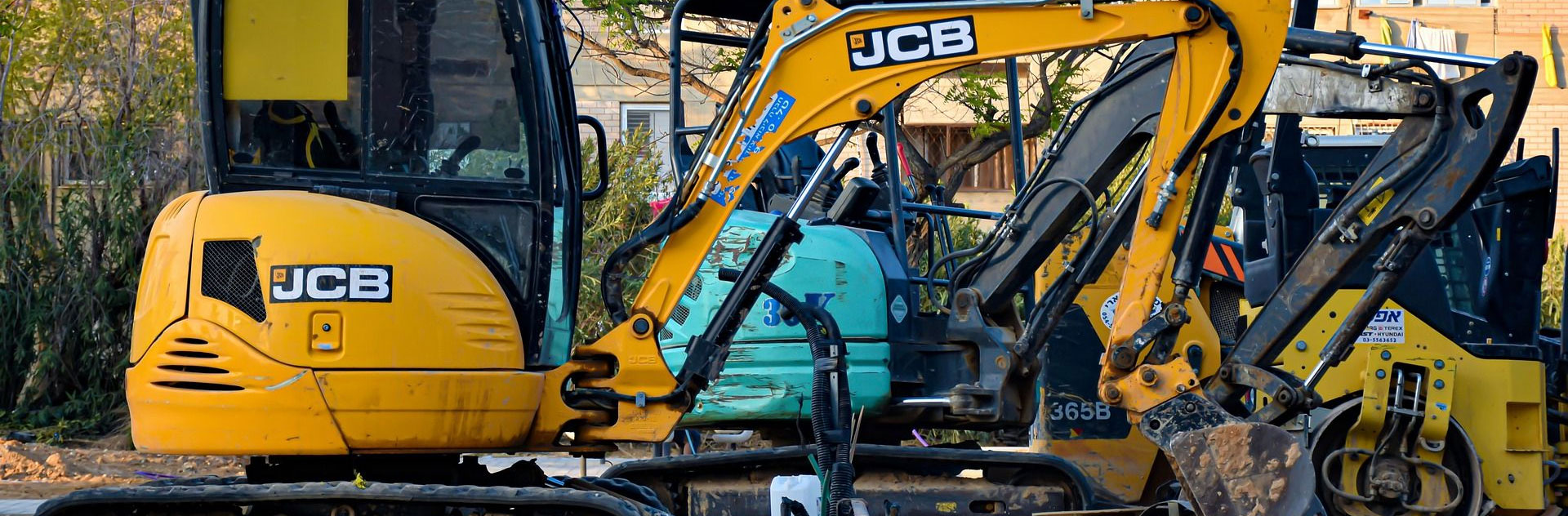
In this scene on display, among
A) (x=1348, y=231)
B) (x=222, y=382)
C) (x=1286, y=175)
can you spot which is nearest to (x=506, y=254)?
(x=222, y=382)

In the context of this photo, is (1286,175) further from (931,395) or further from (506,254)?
(506,254)

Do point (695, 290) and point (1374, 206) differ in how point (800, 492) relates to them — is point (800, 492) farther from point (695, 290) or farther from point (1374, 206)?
point (1374, 206)

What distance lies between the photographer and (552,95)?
19.1ft

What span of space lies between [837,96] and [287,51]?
1952 millimetres

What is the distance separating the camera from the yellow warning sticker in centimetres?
607

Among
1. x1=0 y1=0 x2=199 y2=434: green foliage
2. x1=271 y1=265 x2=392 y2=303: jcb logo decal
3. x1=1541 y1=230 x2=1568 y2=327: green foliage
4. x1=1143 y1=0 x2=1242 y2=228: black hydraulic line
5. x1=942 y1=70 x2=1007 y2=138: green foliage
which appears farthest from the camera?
x1=1541 y1=230 x2=1568 y2=327: green foliage

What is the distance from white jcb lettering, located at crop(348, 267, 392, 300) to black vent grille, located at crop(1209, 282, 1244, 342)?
599cm

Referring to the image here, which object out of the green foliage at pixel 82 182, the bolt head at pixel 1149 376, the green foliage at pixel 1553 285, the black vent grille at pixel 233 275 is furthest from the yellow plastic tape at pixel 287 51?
the green foliage at pixel 1553 285

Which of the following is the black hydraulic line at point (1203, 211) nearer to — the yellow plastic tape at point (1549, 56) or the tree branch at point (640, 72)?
the tree branch at point (640, 72)

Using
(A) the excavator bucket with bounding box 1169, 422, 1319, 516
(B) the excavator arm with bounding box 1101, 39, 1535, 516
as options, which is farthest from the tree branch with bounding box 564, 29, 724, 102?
(A) the excavator bucket with bounding box 1169, 422, 1319, 516

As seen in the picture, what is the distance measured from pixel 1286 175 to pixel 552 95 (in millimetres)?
4417

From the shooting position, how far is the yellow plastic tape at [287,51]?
18.6 ft

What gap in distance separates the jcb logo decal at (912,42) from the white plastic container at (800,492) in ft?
5.51

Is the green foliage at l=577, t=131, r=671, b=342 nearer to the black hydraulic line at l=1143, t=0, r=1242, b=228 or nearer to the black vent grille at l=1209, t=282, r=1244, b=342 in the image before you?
the black vent grille at l=1209, t=282, r=1244, b=342
